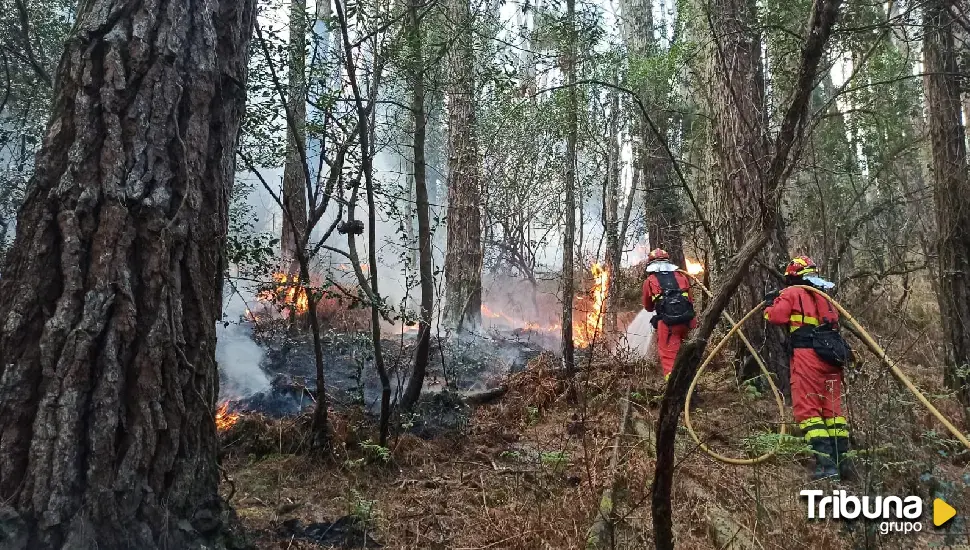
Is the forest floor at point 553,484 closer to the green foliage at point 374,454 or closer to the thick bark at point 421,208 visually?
the green foliage at point 374,454

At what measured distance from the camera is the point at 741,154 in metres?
6.05

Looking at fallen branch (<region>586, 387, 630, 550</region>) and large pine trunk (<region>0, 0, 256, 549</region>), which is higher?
large pine trunk (<region>0, 0, 256, 549</region>)

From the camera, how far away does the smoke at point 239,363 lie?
19.6 ft

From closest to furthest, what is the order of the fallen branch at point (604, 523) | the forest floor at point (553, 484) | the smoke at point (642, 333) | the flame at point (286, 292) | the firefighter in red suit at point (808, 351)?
the fallen branch at point (604, 523) → the forest floor at point (553, 484) → the flame at point (286, 292) → the firefighter in red suit at point (808, 351) → the smoke at point (642, 333)

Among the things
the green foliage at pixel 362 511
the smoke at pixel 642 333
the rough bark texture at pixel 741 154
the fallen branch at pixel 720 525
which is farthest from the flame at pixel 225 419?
the smoke at pixel 642 333

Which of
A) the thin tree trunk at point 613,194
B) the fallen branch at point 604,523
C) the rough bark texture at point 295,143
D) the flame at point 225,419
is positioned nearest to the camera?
the fallen branch at point 604,523

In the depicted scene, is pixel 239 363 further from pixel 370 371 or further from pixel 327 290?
pixel 327 290

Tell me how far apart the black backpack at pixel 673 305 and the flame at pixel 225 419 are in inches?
198

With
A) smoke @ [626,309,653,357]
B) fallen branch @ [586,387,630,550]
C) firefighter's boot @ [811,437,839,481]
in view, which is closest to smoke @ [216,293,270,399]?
fallen branch @ [586,387,630,550]

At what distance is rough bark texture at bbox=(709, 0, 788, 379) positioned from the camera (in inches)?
237

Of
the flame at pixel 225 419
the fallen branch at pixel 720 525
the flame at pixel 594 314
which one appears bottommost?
the fallen branch at pixel 720 525

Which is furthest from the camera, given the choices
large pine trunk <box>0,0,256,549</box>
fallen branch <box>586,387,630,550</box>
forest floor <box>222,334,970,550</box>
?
forest floor <box>222,334,970,550</box>

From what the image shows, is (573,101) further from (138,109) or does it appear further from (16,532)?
(16,532)

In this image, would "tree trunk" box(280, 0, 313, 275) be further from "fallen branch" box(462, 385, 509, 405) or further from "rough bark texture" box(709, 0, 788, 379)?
"rough bark texture" box(709, 0, 788, 379)
